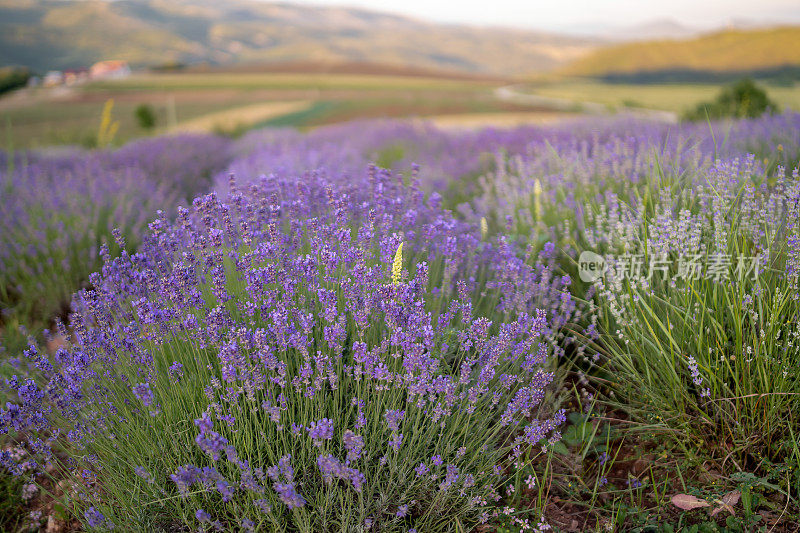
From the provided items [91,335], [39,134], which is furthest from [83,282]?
[39,134]

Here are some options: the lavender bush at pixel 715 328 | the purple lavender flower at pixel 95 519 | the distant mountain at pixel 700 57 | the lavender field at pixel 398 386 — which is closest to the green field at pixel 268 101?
the distant mountain at pixel 700 57

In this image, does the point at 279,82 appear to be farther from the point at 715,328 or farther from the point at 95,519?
the point at 95,519

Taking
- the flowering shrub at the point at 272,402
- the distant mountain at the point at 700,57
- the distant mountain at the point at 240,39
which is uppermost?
the distant mountain at the point at 240,39

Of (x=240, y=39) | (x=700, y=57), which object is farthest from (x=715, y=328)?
(x=240, y=39)

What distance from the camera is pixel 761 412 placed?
2188 mm

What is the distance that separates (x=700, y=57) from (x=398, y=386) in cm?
3683

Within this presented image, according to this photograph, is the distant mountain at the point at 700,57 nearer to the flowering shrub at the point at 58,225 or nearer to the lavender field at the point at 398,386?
the lavender field at the point at 398,386

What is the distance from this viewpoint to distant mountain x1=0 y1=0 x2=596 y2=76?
1583 inches

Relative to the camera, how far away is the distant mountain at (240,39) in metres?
40.2

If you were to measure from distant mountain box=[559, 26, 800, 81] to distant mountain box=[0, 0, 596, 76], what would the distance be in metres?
13.6

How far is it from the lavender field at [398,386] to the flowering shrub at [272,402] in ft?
0.04

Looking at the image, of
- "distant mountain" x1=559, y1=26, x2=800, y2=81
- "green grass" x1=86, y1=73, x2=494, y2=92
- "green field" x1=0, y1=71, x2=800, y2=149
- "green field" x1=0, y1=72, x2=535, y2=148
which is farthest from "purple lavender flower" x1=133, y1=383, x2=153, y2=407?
"distant mountain" x1=559, y1=26, x2=800, y2=81

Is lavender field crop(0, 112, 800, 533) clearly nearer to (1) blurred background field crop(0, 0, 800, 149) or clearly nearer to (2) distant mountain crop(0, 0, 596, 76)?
(1) blurred background field crop(0, 0, 800, 149)

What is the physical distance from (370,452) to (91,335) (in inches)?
44.1
